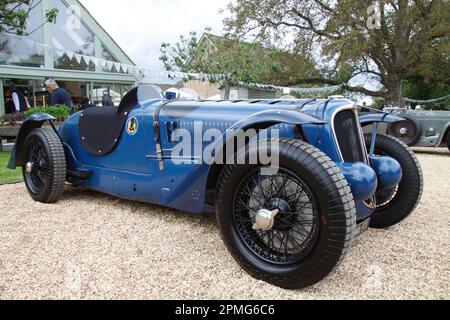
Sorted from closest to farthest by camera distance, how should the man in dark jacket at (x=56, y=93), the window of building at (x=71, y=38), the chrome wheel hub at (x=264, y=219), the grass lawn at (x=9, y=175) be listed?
the chrome wheel hub at (x=264, y=219) → the grass lawn at (x=9, y=175) → the man in dark jacket at (x=56, y=93) → the window of building at (x=71, y=38)

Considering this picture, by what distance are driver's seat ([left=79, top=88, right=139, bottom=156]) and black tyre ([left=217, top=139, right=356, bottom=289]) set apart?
1690 mm

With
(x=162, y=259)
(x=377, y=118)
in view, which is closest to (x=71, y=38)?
(x=377, y=118)

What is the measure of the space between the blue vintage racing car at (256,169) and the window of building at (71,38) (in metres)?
11.1

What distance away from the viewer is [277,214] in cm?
243

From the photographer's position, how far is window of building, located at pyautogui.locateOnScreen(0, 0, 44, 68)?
481 inches

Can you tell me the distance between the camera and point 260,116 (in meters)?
2.51

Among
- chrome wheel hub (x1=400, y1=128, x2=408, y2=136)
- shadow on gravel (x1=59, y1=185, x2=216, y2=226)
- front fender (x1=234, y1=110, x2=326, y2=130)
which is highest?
front fender (x1=234, y1=110, x2=326, y2=130)

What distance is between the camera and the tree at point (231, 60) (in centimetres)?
1539

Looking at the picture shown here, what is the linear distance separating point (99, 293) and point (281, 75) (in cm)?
1836

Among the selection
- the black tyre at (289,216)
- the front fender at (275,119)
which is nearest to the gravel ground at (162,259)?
the black tyre at (289,216)

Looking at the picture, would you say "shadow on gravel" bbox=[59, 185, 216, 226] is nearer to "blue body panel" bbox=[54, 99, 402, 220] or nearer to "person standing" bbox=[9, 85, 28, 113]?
"blue body panel" bbox=[54, 99, 402, 220]

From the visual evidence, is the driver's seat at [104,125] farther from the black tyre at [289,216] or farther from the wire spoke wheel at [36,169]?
the black tyre at [289,216]

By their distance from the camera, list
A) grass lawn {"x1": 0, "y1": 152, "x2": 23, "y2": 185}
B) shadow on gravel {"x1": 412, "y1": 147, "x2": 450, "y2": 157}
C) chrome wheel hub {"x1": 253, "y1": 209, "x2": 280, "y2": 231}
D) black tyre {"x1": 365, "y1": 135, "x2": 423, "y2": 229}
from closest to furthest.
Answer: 1. chrome wheel hub {"x1": 253, "y1": 209, "x2": 280, "y2": 231}
2. black tyre {"x1": 365, "y1": 135, "x2": 423, "y2": 229}
3. grass lawn {"x1": 0, "y1": 152, "x2": 23, "y2": 185}
4. shadow on gravel {"x1": 412, "y1": 147, "x2": 450, "y2": 157}

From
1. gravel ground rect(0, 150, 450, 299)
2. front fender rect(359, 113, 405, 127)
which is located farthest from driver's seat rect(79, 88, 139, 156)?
front fender rect(359, 113, 405, 127)
